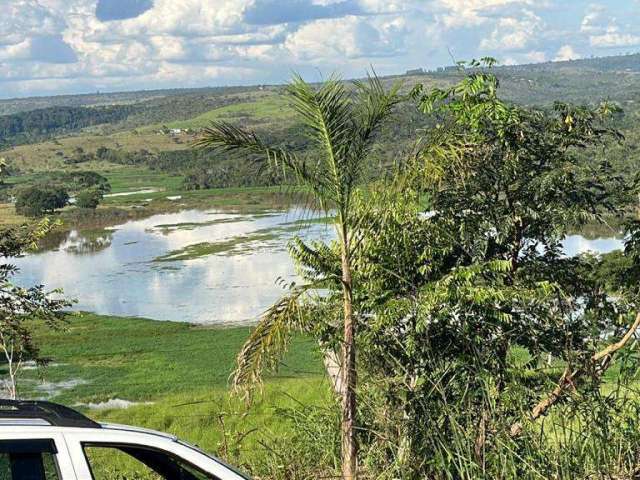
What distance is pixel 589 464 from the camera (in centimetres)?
520

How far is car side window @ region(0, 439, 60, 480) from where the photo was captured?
3137 millimetres

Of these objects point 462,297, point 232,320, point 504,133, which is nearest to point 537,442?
point 462,297

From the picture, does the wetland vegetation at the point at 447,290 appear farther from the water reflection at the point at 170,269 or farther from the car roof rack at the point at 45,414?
the water reflection at the point at 170,269

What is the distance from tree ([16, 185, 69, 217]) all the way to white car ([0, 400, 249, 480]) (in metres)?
68.8

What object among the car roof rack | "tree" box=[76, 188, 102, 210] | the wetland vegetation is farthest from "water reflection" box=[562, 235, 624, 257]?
"tree" box=[76, 188, 102, 210]

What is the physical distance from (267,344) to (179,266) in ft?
146

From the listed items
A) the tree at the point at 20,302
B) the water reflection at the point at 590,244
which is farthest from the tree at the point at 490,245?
the water reflection at the point at 590,244

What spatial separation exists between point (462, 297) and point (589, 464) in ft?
8.61

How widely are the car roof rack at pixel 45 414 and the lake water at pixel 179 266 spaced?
2751 centimetres

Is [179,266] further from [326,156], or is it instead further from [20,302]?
[326,156]

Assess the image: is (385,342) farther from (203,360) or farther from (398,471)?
(203,360)

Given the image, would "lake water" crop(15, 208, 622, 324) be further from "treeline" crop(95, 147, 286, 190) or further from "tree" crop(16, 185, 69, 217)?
"treeline" crop(95, 147, 286, 190)

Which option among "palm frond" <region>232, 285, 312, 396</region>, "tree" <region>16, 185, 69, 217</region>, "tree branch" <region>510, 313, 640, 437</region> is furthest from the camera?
"tree" <region>16, 185, 69, 217</region>

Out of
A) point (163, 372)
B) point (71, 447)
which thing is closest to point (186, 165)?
point (163, 372)
